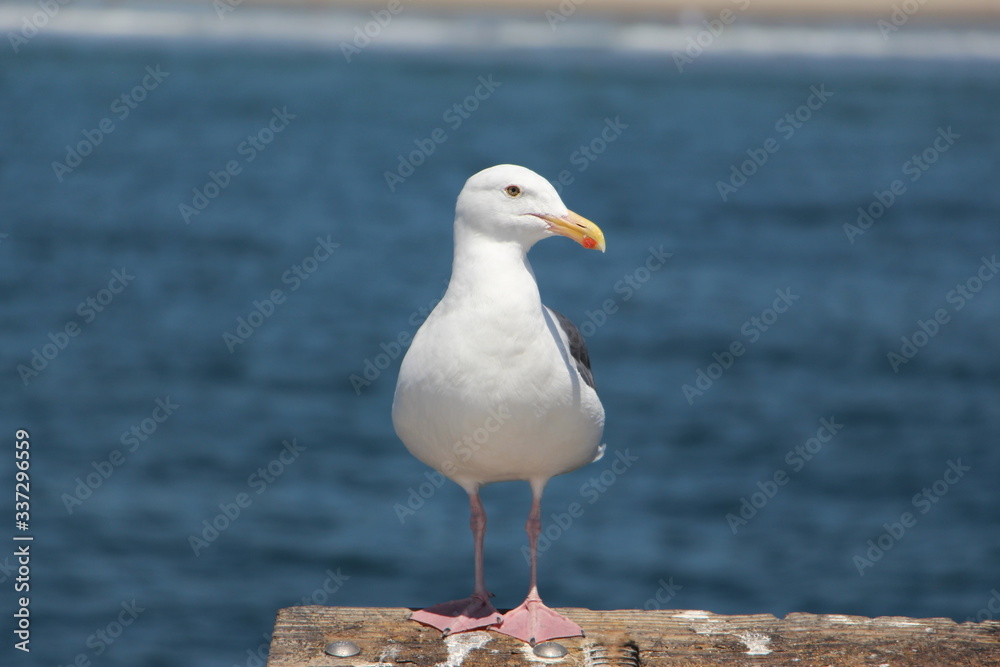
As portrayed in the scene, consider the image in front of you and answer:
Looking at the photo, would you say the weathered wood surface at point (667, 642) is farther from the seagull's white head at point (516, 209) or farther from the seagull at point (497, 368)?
the seagull's white head at point (516, 209)

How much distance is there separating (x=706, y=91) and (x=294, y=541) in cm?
4171

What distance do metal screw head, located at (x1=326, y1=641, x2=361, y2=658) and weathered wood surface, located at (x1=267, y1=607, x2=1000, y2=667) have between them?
30 mm

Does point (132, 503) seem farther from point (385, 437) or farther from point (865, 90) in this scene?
point (865, 90)

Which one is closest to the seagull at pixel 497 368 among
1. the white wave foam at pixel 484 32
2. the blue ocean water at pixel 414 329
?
the blue ocean water at pixel 414 329

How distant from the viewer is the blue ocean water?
1553cm

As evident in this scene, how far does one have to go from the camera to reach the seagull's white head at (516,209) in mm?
6699

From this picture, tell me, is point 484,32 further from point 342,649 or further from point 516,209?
point 342,649

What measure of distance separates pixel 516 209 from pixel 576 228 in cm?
35

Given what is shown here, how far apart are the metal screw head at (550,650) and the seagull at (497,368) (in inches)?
4.2

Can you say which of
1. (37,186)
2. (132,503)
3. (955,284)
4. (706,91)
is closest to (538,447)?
(132,503)

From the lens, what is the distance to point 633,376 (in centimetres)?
2212

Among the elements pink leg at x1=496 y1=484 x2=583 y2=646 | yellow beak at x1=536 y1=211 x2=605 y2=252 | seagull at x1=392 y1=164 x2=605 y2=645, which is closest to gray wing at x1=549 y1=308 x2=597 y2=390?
seagull at x1=392 y1=164 x2=605 y2=645

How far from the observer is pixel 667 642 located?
6699mm

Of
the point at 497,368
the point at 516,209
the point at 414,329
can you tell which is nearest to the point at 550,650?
the point at 497,368
